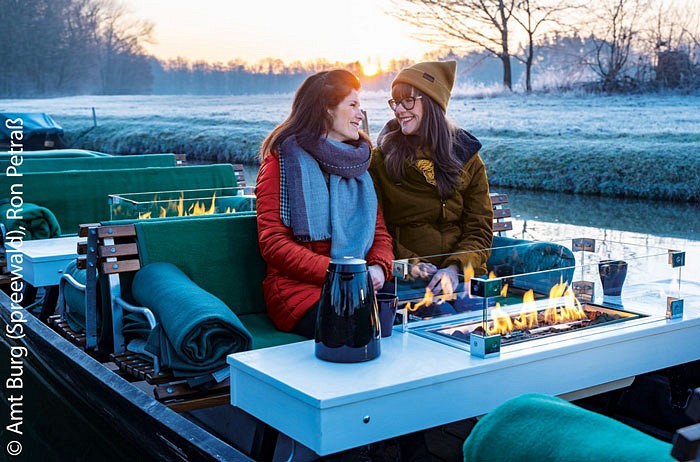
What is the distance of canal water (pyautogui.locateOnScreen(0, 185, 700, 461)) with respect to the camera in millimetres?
3102

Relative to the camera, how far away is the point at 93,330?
11.1ft

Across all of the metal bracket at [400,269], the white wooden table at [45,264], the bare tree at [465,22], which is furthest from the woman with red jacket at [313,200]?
the bare tree at [465,22]

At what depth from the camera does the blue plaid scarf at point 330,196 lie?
3238mm

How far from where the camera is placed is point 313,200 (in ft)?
10.6

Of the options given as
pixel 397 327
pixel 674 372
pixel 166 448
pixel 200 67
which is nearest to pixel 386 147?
pixel 397 327

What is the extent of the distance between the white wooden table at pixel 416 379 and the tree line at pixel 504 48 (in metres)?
9.89

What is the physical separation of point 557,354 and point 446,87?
1.53m

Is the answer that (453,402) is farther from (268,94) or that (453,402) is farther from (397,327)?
(268,94)

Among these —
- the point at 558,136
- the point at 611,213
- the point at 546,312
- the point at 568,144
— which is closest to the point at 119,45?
the point at 558,136

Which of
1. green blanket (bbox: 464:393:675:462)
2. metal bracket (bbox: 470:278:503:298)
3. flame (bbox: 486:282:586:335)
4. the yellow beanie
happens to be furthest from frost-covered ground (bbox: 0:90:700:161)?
green blanket (bbox: 464:393:675:462)

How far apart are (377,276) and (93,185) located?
334 cm

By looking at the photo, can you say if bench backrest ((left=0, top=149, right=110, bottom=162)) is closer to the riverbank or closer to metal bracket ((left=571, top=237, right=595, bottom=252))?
metal bracket ((left=571, top=237, right=595, bottom=252))

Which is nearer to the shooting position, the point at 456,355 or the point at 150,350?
the point at 456,355

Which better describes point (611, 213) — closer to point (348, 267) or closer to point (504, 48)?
point (504, 48)
